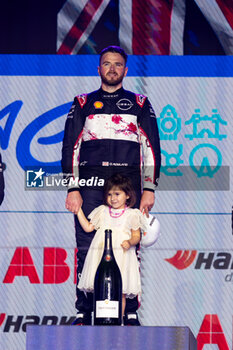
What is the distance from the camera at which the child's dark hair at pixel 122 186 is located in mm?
3121

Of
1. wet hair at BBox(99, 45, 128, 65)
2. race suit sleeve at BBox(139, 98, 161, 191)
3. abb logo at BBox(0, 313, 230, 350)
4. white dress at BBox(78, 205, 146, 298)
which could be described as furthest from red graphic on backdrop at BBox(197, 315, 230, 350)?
wet hair at BBox(99, 45, 128, 65)

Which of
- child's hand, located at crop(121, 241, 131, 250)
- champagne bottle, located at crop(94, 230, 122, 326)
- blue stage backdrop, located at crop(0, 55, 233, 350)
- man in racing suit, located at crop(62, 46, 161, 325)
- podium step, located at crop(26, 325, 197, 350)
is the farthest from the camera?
blue stage backdrop, located at crop(0, 55, 233, 350)

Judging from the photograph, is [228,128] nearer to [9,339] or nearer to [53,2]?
[53,2]

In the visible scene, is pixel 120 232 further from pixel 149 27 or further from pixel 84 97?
pixel 149 27

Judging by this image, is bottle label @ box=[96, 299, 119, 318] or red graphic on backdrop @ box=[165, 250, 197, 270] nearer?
bottle label @ box=[96, 299, 119, 318]

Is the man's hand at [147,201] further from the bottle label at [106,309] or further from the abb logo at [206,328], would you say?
the bottle label at [106,309]

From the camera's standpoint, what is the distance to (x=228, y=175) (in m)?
3.38

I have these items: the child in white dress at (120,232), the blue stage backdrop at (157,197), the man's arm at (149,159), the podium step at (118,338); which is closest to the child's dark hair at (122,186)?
the child in white dress at (120,232)

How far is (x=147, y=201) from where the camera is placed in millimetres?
3238

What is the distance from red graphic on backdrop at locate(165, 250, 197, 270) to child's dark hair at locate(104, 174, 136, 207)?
39 centimetres

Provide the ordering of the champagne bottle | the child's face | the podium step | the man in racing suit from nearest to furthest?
the podium step → the champagne bottle → the child's face → the man in racing suit

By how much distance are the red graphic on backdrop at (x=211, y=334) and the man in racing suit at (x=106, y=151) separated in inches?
21.8

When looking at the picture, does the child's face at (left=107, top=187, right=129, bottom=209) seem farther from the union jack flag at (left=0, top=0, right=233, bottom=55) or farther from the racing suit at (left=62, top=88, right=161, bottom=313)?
the union jack flag at (left=0, top=0, right=233, bottom=55)

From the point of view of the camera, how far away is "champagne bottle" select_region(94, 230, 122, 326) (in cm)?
240
